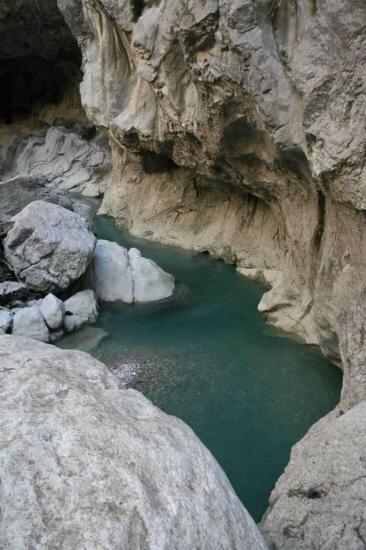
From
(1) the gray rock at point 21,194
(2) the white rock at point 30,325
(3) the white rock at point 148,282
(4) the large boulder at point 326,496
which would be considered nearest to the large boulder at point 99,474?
(4) the large boulder at point 326,496

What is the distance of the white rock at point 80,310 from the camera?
11086mm

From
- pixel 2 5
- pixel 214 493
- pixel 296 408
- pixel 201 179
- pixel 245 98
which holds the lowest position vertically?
pixel 296 408

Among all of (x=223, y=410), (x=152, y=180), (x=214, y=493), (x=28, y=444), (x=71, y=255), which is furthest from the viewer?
(x=152, y=180)

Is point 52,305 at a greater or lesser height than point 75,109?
lesser

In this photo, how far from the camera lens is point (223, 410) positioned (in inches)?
308

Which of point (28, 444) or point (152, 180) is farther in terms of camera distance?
point (152, 180)

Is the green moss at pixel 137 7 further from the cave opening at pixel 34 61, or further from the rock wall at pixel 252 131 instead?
the cave opening at pixel 34 61

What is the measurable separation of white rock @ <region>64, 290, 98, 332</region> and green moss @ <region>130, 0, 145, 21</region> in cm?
808

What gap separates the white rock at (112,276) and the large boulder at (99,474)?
31.0ft

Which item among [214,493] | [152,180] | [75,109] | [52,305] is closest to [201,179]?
[152,180]

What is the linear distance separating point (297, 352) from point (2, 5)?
26.2 m

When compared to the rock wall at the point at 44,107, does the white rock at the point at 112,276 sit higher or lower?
lower

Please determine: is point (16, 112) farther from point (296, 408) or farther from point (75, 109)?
point (296, 408)

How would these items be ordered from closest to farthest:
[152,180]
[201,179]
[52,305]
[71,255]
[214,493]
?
[214,493]
[52,305]
[71,255]
[201,179]
[152,180]
